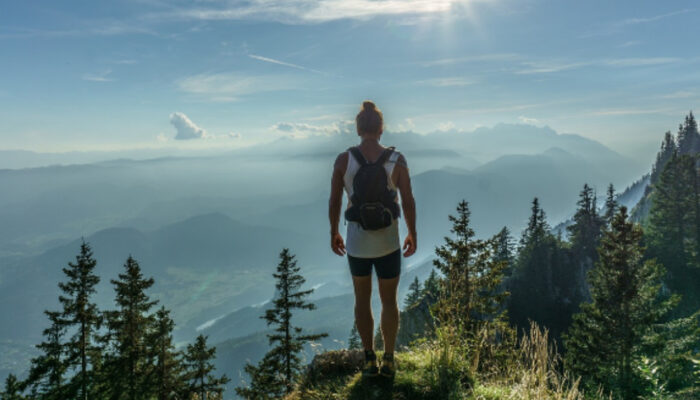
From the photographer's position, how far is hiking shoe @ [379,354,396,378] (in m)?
4.94

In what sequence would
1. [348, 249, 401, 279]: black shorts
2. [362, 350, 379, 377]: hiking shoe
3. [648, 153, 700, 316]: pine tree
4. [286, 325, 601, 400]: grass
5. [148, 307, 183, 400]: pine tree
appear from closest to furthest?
[286, 325, 601, 400]: grass < [348, 249, 401, 279]: black shorts < [362, 350, 379, 377]: hiking shoe < [148, 307, 183, 400]: pine tree < [648, 153, 700, 316]: pine tree

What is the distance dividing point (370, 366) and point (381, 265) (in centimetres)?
149

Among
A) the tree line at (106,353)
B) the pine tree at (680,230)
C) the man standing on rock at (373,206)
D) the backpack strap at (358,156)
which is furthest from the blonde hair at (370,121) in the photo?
the pine tree at (680,230)

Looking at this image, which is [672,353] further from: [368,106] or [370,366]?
[368,106]

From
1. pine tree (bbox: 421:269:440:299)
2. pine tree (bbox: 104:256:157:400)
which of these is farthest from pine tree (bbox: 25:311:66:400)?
pine tree (bbox: 421:269:440:299)

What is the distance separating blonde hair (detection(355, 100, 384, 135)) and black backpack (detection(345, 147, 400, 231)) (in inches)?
11.6

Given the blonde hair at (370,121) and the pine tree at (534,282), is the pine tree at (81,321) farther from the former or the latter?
the pine tree at (534,282)

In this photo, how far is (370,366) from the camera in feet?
16.8

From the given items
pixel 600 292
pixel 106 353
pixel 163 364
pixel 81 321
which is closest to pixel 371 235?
pixel 163 364

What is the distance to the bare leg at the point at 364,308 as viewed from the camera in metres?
4.92

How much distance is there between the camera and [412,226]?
4926mm

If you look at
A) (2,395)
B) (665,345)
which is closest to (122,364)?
(2,395)

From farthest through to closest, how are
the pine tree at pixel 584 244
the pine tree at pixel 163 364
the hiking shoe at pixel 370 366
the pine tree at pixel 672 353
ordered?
the pine tree at pixel 584 244 → the pine tree at pixel 163 364 → the pine tree at pixel 672 353 → the hiking shoe at pixel 370 366

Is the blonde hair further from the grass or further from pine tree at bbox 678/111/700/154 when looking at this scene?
pine tree at bbox 678/111/700/154
